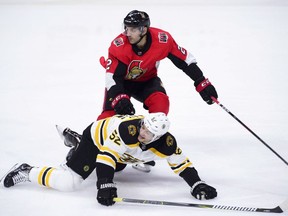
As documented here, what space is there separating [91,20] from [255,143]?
6271mm

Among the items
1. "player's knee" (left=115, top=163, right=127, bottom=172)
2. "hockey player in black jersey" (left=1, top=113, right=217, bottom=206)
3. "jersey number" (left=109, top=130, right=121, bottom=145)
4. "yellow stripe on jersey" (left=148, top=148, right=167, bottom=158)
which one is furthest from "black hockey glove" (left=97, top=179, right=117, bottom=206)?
"player's knee" (left=115, top=163, right=127, bottom=172)

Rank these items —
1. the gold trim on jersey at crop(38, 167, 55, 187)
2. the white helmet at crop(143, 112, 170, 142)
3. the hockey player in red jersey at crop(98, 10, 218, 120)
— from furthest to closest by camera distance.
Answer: the hockey player in red jersey at crop(98, 10, 218, 120)
the gold trim on jersey at crop(38, 167, 55, 187)
the white helmet at crop(143, 112, 170, 142)

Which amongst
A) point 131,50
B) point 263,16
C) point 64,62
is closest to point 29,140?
point 131,50

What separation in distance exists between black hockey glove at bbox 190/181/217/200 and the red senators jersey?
3.46 feet

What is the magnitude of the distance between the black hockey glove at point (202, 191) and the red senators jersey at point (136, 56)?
106cm

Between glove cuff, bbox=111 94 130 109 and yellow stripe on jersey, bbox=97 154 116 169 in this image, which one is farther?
glove cuff, bbox=111 94 130 109

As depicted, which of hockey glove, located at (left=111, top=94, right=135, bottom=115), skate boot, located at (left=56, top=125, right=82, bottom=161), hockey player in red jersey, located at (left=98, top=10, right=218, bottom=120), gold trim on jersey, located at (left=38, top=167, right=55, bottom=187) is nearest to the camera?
gold trim on jersey, located at (left=38, top=167, right=55, bottom=187)

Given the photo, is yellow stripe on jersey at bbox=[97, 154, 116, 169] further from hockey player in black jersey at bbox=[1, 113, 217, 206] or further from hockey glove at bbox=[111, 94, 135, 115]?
hockey glove at bbox=[111, 94, 135, 115]

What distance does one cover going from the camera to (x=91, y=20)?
1012cm

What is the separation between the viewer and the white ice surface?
11.5ft

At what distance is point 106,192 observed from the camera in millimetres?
3211

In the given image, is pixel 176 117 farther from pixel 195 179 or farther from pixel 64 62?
pixel 64 62

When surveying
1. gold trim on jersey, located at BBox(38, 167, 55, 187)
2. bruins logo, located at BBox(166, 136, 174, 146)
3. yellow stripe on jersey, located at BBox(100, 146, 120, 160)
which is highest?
bruins logo, located at BBox(166, 136, 174, 146)

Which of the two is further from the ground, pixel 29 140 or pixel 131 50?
pixel 131 50
